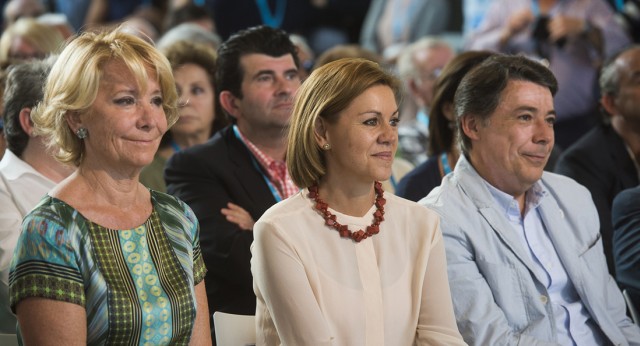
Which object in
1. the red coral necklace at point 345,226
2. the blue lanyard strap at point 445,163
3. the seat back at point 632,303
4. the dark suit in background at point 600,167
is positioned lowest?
the seat back at point 632,303

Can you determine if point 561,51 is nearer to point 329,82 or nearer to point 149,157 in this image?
point 329,82

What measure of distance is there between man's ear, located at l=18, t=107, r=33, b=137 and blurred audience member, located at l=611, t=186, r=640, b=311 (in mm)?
2105

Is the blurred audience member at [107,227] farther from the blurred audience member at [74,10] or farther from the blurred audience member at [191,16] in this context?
the blurred audience member at [74,10]

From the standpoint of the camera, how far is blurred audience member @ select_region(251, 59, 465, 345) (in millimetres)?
2617

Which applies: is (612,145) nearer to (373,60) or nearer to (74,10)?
(373,60)

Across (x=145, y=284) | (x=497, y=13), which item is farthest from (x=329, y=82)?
(x=497, y=13)

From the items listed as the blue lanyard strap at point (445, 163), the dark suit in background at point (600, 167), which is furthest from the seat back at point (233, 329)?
the dark suit in background at point (600, 167)

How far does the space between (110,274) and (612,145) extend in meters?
2.72

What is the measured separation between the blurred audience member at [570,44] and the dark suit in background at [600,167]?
167 cm

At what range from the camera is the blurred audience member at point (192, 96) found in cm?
447

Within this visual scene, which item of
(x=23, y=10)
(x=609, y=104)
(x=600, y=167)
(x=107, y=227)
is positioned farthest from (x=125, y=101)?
(x=23, y=10)

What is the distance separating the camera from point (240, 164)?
373cm

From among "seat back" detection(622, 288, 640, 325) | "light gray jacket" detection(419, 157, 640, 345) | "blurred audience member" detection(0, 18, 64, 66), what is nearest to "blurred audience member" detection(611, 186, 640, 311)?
"seat back" detection(622, 288, 640, 325)

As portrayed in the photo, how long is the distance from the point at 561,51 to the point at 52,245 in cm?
442
